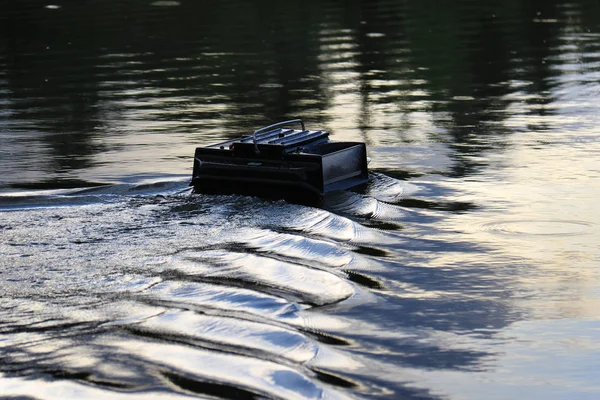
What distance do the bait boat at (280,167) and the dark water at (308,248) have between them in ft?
0.88

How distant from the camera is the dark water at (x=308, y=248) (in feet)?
25.5

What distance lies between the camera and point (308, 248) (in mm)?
10773

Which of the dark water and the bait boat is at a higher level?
the bait boat

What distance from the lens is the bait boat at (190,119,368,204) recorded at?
12.6 meters

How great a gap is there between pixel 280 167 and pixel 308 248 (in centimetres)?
A: 207

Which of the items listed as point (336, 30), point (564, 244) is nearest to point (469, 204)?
point (564, 244)

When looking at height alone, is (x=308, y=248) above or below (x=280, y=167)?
below

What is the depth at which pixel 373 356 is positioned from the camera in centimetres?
808

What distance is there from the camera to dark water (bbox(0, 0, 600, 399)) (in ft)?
25.5

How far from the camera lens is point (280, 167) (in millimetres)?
12648

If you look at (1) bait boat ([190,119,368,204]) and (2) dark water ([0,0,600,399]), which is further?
(1) bait boat ([190,119,368,204])

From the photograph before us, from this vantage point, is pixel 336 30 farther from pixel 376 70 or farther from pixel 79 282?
pixel 79 282

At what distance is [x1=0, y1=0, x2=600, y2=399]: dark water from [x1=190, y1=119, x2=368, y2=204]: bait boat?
269 millimetres

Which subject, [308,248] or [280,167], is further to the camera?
[280,167]
